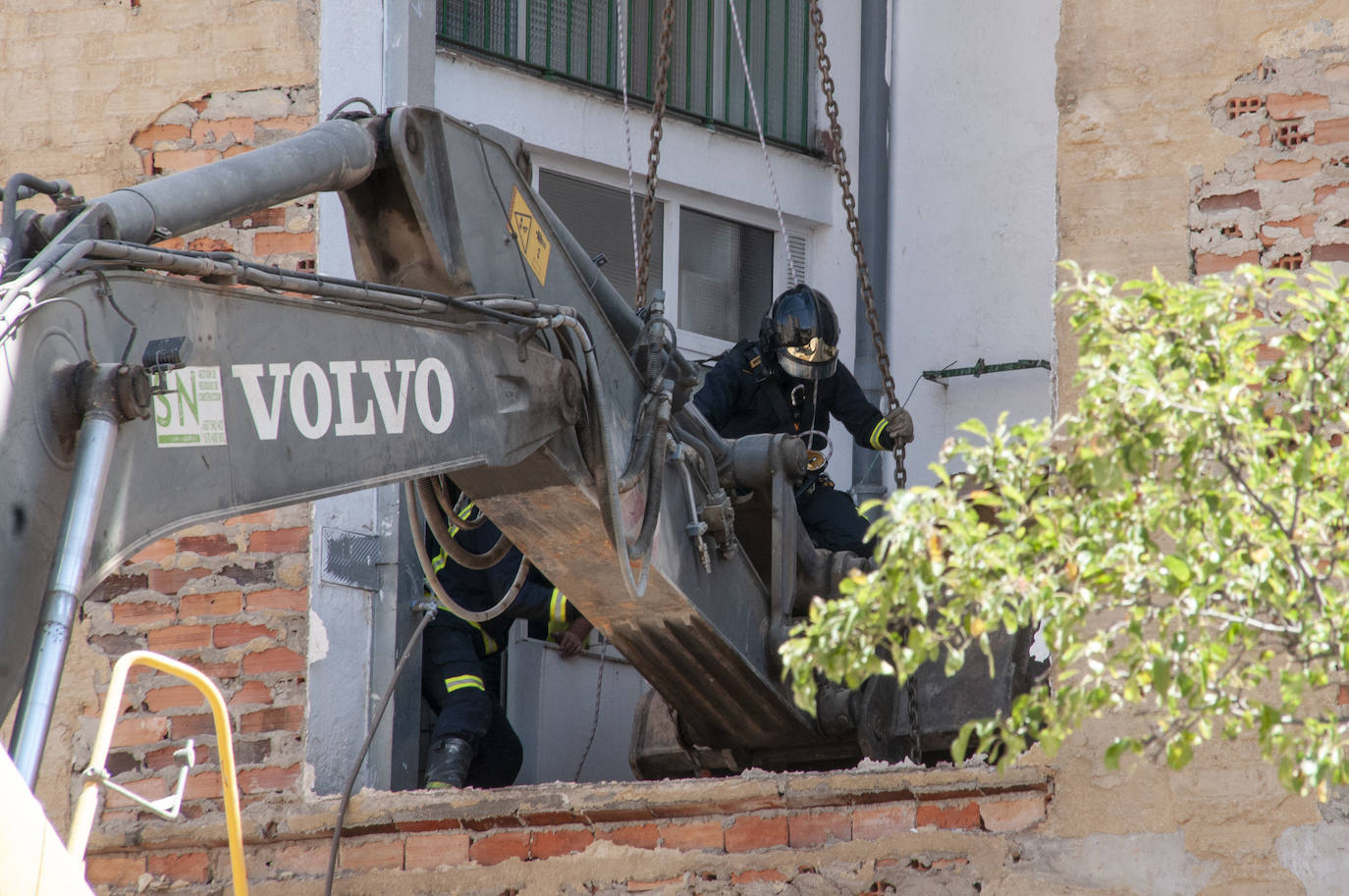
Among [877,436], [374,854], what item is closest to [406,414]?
[374,854]

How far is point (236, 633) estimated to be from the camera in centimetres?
696

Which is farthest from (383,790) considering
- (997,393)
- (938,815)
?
(997,393)

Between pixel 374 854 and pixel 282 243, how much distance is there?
2451 millimetres

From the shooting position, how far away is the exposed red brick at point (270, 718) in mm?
6848

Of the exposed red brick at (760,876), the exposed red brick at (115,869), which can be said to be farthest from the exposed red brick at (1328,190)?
the exposed red brick at (115,869)

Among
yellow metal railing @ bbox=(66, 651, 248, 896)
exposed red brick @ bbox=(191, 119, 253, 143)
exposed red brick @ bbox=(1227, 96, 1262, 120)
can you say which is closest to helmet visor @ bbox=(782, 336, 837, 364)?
exposed red brick @ bbox=(1227, 96, 1262, 120)

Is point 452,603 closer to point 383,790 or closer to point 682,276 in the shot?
point 383,790

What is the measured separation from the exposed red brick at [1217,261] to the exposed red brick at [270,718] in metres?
3.71

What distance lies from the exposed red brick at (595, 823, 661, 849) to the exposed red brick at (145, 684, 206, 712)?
171 cm

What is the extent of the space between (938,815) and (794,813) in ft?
1.65

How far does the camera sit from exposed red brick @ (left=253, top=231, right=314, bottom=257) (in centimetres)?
720

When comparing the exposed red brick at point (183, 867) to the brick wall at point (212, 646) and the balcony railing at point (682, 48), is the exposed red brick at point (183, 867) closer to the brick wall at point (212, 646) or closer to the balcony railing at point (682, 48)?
the brick wall at point (212, 646)

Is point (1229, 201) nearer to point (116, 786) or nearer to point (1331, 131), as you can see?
point (1331, 131)

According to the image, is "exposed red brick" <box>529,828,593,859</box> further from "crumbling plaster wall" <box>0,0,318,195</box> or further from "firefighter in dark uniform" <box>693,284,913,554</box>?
"crumbling plaster wall" <box>0,0,318,195</box>
